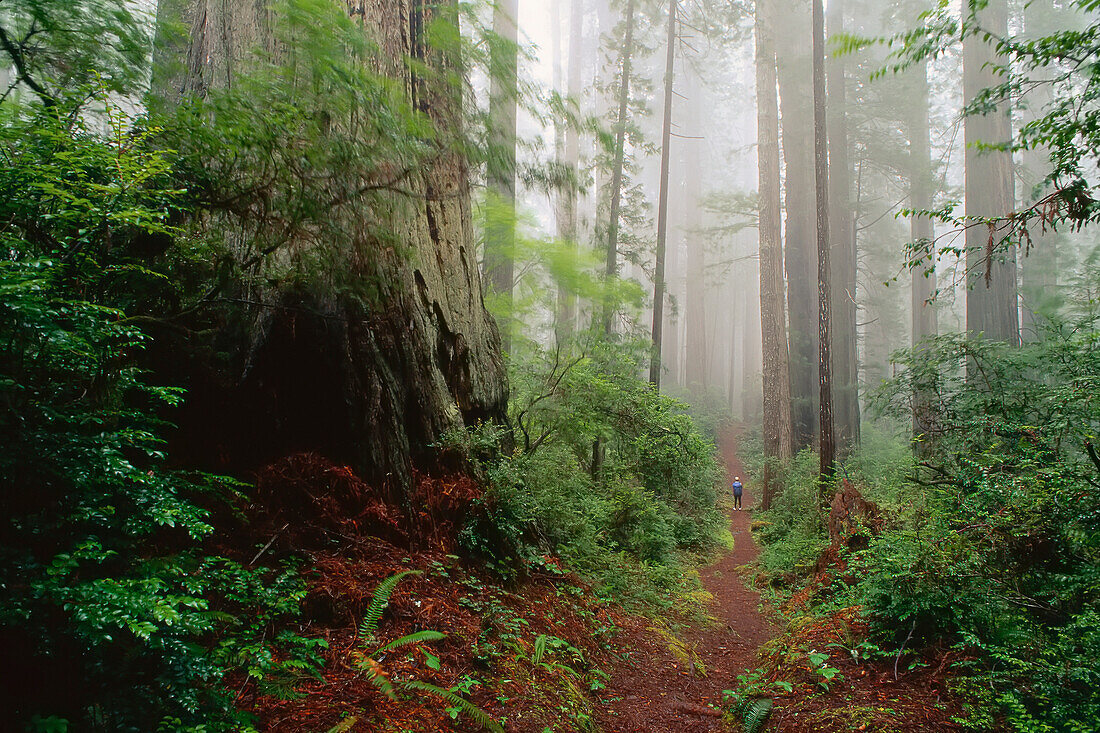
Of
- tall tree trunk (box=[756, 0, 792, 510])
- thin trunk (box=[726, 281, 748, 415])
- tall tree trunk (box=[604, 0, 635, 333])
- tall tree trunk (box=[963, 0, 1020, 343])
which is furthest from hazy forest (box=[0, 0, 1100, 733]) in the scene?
thin trunk (box=[726, 281, 748, 415])

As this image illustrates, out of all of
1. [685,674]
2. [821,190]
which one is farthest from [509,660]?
[821,190]

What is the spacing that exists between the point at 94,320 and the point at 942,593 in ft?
20.5

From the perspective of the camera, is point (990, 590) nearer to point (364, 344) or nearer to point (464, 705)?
point (464, 705)

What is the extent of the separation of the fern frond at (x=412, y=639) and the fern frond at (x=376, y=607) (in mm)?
126

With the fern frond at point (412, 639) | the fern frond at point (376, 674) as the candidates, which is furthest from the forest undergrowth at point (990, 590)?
the fern frond at point (376, 674)

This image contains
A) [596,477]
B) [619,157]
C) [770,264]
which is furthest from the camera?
[770,264]

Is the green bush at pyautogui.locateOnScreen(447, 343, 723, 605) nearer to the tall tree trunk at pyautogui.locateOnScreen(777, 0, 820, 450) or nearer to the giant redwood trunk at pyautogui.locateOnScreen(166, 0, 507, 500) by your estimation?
the giant redwood trunk at pyautogui.locateOnScreen(166, 0, 507, 500)

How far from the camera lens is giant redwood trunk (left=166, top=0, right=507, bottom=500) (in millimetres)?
3893

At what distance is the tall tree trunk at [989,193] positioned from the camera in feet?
41.7

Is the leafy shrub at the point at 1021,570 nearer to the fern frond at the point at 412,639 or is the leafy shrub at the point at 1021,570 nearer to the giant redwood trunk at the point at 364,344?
the fern frond at the point at 412,639

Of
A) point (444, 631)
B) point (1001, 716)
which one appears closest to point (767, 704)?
point (1001, 716)

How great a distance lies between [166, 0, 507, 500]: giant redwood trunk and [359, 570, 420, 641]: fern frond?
1028 millimetres

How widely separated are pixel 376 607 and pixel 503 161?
4027 millimetres

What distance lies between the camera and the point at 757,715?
3889 mm
